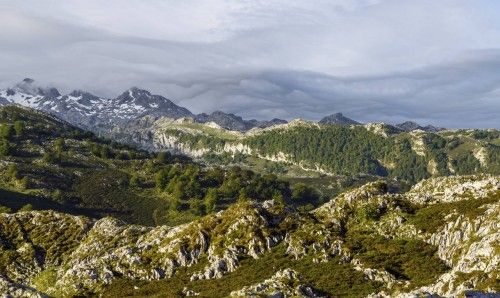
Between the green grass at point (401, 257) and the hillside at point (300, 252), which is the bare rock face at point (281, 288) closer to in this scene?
the hillside at point (300, 252)

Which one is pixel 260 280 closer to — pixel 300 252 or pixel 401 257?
pixel 300 252

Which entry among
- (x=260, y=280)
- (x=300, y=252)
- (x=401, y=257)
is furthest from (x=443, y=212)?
(x=260, y=280)

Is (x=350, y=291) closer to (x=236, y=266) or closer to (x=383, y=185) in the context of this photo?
(x=236, y=266)


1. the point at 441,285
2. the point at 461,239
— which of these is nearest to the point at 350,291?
the point at 441,285

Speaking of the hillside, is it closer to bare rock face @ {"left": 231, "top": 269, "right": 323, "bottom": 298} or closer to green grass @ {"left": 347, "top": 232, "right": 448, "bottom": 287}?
green grass @ {"left": 347, "top": 232, "right": 448, "bottom": 287}

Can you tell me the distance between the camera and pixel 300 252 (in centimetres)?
10456

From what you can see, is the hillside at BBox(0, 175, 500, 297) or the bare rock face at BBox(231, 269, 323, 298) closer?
the bare rock face at BBox(231, 269, 323, 298)

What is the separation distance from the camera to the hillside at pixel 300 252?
87.2 m

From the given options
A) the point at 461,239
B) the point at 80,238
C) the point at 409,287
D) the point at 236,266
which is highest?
the point at 461,239

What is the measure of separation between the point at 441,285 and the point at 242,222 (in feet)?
159

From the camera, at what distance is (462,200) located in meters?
109

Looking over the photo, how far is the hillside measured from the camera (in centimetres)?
8719

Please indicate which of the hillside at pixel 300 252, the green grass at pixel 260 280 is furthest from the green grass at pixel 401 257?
the green grass at pixel 260 280

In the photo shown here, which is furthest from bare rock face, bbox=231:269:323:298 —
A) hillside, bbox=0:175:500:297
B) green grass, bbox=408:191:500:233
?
green grass, bbox=408:191:500:233
